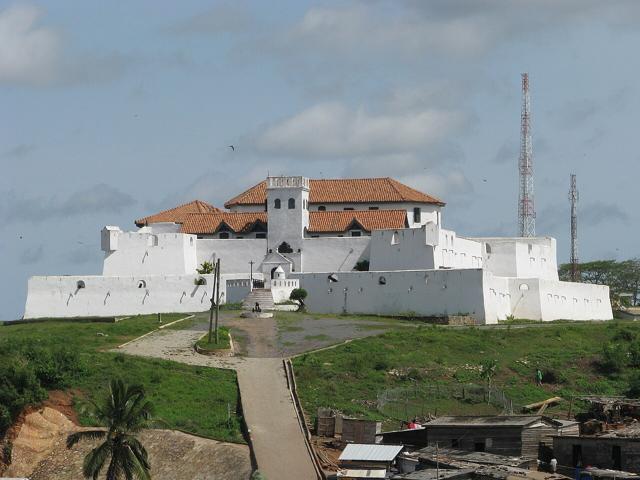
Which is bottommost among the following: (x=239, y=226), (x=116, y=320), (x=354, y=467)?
(x=354, y=467)

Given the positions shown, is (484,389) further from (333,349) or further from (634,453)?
(634,453)

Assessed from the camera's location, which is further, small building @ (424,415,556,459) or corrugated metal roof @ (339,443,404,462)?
small building @ (424,415,556,459)

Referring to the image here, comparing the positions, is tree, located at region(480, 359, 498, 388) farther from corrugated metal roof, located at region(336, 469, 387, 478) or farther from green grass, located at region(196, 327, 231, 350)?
corrugated metal roof, located at region(336, 469, 387, 478)

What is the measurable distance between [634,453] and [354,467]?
28.7 ft

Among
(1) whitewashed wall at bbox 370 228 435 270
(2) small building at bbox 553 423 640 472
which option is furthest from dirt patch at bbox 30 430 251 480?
(1) whitewashed wall at bbox 370 228 435 270

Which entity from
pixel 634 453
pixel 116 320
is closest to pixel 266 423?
pixel 634 453

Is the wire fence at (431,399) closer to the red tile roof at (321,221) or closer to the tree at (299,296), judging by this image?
the tree at (299,296)

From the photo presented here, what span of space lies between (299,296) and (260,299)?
2389mm

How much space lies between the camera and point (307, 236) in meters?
84.6

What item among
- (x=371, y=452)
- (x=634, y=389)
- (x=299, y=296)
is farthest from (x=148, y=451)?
(x=299, y=296)

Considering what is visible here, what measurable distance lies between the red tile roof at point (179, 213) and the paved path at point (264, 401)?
1847cm

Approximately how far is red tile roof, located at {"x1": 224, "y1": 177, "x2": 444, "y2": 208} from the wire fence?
27.5 metres

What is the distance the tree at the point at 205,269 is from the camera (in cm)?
8300

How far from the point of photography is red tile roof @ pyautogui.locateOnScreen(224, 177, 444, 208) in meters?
87.0
